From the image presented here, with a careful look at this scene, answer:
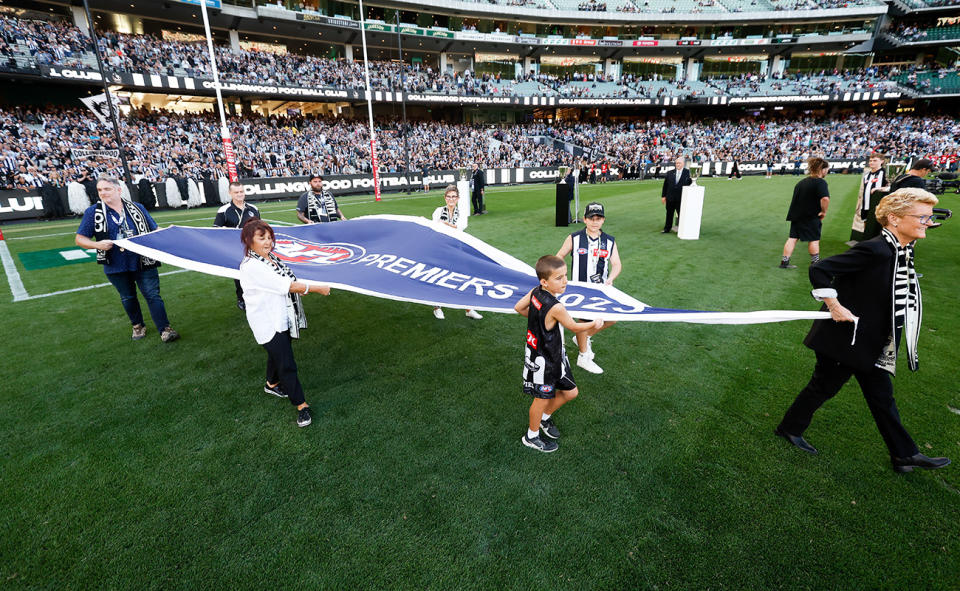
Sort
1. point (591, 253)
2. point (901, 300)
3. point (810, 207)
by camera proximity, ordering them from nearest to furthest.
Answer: point (901, 300)
point (591, 253)
point (810, 207)

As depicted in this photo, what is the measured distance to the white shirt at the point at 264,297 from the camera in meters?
3.45

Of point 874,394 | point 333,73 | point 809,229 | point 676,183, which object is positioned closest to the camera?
point 874,394

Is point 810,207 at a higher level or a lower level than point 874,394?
higher

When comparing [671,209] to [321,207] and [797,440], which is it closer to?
[321,207]

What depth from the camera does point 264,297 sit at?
3582 millimetres

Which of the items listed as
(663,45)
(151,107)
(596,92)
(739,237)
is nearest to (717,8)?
(663,45)

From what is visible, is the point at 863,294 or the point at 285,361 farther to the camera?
the point at 285,361

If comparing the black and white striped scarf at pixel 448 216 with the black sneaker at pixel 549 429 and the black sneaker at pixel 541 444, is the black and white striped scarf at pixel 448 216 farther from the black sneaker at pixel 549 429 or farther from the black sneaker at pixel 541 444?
the black sneaker at pixel 541 444

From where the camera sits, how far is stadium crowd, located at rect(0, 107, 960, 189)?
2186 centimetres

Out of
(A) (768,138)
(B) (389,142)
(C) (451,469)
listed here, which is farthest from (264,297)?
(A) (768,138)

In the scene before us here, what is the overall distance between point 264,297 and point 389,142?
3322 centimetres

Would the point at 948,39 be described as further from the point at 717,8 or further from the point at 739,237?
the point at 739,237

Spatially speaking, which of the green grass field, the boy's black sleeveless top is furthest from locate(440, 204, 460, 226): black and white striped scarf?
the boy's black sleeveless top

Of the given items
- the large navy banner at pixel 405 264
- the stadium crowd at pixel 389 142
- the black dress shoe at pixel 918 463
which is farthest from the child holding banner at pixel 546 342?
the stadium crowd at pixel 389 142
